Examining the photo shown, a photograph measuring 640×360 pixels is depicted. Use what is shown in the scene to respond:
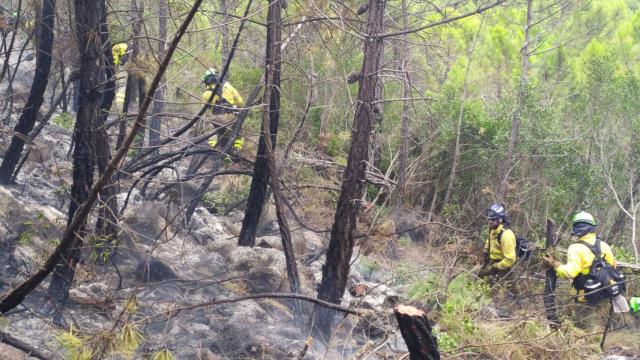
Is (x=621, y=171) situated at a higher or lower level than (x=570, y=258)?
higher

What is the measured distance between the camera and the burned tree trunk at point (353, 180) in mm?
7379

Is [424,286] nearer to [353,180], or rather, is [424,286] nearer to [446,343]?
[446,343]

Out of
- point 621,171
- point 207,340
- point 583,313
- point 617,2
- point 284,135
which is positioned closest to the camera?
point 207,340

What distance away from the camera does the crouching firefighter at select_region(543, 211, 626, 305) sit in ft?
26.1

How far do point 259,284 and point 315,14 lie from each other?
3.21 meters

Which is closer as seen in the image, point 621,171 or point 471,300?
point 471,300

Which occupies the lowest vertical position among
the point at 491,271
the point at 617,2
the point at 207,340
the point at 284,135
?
the point at 207,340

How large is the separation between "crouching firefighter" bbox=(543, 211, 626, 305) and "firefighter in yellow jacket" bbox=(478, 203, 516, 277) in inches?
45.5

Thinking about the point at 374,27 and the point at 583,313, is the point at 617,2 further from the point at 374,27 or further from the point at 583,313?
the point at 374,27

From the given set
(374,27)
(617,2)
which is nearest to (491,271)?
(374,27)

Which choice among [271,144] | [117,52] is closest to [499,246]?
[271,144]

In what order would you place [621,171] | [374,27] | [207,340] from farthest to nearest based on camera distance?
[621,171] < [374,27] < [207,340]

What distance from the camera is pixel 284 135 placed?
37.9 feet

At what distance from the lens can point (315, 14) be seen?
767 centimetres
